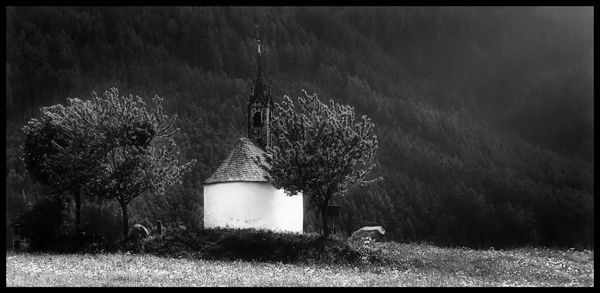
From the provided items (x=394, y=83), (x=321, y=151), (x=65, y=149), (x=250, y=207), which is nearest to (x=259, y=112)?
(x=250, y=207)

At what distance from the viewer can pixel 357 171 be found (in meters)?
45.3

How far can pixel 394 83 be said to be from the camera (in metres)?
121

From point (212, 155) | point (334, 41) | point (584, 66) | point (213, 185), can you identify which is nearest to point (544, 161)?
point (584, 66)

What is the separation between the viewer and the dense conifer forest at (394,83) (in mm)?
99062

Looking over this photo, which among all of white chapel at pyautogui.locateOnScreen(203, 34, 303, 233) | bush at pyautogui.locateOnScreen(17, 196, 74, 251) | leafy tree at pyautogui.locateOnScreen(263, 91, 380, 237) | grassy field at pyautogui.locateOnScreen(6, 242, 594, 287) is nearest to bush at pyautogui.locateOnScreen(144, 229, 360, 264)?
grassy field at pyautogui.locateOnScreen(6, 242, 594, 287)

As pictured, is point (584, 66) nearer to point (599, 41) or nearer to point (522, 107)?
point (522, 107)

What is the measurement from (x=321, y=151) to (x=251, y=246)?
7064 mm

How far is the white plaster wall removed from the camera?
50.2m

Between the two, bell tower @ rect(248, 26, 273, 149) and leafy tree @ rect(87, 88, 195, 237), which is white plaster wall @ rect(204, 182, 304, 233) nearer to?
leafy tree @ rect(87, 88, 195, 237)

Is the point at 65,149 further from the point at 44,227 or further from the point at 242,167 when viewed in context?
the point at 242,167

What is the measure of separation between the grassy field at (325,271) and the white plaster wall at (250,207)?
9.57 metres

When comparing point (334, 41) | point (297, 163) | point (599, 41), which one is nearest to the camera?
point (599, 41)

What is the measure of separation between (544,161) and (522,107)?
903 cm

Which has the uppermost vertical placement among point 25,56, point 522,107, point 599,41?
point 25,56
